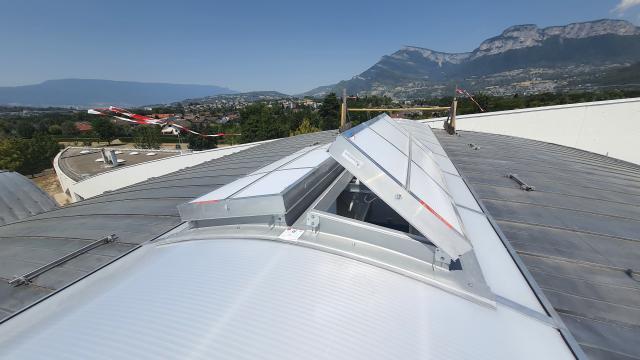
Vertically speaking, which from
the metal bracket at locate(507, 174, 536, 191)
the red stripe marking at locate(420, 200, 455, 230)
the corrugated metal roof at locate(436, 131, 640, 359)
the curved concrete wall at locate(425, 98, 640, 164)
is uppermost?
the curved concrete wall at locate(425, 98, 640, 164)

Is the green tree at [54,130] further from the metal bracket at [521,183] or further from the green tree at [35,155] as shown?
the metal bracket at [521,183]

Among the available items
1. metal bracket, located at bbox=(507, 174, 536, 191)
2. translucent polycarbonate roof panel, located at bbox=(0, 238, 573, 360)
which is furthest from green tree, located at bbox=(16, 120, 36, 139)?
metal bracket, located at bbox=(507, 174, 536, 191)

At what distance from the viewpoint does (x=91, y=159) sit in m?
37.3

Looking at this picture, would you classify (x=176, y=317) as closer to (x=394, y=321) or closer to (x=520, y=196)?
(x=394, y=321)

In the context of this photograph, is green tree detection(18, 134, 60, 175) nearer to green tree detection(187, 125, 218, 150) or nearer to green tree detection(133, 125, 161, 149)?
green tree detection(133, 125, 161, 149)

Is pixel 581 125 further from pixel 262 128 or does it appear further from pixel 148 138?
pixel 148 138

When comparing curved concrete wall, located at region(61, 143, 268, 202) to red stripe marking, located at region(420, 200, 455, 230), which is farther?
curved concrete wall, located at region(61, 143, 268, 202)

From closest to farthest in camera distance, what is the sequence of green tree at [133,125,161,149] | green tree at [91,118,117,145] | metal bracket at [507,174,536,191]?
metal bracket at [507,174,536,191] < green tree at [133,125,161,149] < green tree at [91,118,117,145]

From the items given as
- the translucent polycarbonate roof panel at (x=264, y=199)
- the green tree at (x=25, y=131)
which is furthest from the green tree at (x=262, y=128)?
the green tree at (x=25, y=131)

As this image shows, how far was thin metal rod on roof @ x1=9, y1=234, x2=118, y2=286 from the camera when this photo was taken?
3922mm

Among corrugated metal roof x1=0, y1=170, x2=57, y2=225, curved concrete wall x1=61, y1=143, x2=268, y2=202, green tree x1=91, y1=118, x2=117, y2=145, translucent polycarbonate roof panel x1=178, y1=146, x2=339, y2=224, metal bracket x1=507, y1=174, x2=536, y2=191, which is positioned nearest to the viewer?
translucent polycarbonate roof panel x1=178, y1=146, x2=339, y2=224

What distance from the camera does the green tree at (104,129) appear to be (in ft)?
251

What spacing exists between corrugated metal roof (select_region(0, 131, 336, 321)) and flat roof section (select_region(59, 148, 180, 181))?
1079 inches

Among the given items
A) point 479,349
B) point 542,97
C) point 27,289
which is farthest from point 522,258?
point 542,97
